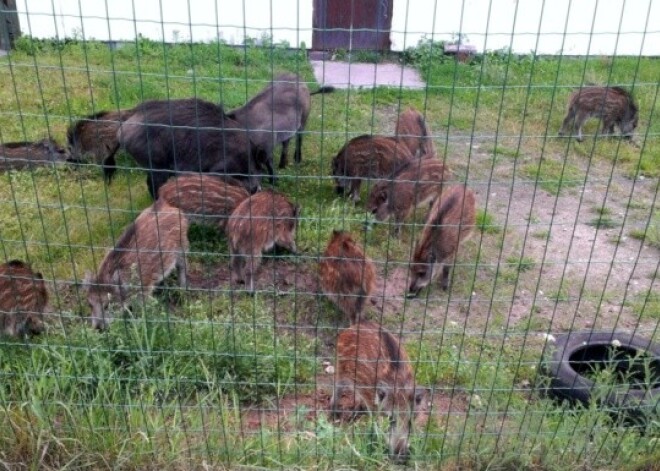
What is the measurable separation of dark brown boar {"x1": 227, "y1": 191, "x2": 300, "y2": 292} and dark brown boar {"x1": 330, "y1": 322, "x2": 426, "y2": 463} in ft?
4.05

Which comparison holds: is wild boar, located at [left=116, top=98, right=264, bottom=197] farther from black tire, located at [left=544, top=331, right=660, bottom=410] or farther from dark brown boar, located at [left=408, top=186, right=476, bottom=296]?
black tire, located at [left=544, top=331, right=660, bottom=410]

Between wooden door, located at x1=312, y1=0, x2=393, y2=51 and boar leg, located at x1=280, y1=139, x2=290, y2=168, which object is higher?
wooden door, located at x1=312, y1=0, x2=393, y2=51

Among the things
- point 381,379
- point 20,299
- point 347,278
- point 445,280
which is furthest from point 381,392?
point 20,299

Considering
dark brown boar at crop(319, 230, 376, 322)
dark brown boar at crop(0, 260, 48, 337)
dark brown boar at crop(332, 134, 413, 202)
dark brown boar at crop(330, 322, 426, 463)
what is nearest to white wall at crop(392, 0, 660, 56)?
dark brown boar at crop(332, 134, 413, 202)

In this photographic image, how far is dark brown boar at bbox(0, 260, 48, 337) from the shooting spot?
14.5 feet

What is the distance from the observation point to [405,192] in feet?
19.7

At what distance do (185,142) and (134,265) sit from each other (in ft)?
5.47

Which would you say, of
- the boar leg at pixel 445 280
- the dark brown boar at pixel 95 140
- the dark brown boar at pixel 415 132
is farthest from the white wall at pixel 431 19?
the boar leg at pixel 445 280

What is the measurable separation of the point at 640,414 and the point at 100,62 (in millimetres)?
7785

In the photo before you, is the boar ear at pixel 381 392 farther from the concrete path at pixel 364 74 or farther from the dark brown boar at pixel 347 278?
the concrete path at pixel 364 74

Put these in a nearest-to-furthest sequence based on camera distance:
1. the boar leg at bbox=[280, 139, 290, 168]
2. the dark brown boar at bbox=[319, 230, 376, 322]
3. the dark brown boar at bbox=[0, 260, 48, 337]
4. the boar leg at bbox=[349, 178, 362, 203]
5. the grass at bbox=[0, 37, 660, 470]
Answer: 1. the grass at bbox=[0, 37, 660, 470]
2. the dark brown boar at bbox=[0, 260, 48, 337]
3. the dark brown boar at bbox=[319, 230, 376, 322]
4. the boar leg at bbox=[349, 178, 362, 203]
5. the boar leg at bbox=[280, 139, 290, 168]

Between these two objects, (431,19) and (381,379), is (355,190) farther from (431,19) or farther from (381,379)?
(431,19)

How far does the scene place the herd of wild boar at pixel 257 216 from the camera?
13.1 feet

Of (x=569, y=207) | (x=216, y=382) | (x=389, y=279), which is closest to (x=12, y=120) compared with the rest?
(x=389, y=279)
